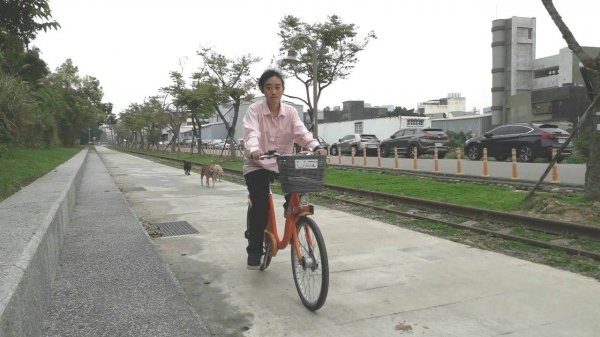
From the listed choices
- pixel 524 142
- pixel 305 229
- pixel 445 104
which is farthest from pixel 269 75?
pixel 445 104

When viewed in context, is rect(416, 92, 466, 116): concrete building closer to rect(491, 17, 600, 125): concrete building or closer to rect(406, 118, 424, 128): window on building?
rect(491, 17, 600, 125): concrete building

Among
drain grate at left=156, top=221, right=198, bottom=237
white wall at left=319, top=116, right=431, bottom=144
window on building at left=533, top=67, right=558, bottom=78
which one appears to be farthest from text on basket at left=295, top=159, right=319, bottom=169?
window on building at left=533, top=67, right=558, bottom=78

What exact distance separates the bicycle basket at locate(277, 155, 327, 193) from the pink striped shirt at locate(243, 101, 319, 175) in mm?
490

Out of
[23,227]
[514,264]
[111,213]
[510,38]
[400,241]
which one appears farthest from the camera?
[510,38]

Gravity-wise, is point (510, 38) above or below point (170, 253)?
above

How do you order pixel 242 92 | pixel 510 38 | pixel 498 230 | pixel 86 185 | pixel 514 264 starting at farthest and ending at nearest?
pixel 510 38 → pixel 242 92 → pixel 86 185 → pixel 498 230 → pixel 514 264

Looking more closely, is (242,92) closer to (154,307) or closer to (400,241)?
(400,241)

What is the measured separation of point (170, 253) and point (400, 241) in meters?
2.79

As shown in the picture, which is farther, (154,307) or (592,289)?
(592,289)

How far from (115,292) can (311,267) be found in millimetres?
1533

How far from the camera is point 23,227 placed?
3861 millimetres

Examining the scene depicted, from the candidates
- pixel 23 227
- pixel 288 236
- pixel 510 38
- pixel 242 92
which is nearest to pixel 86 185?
pixel 23 227

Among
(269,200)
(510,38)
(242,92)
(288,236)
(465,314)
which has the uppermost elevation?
(510,38)

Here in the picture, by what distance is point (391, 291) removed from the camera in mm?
3949
